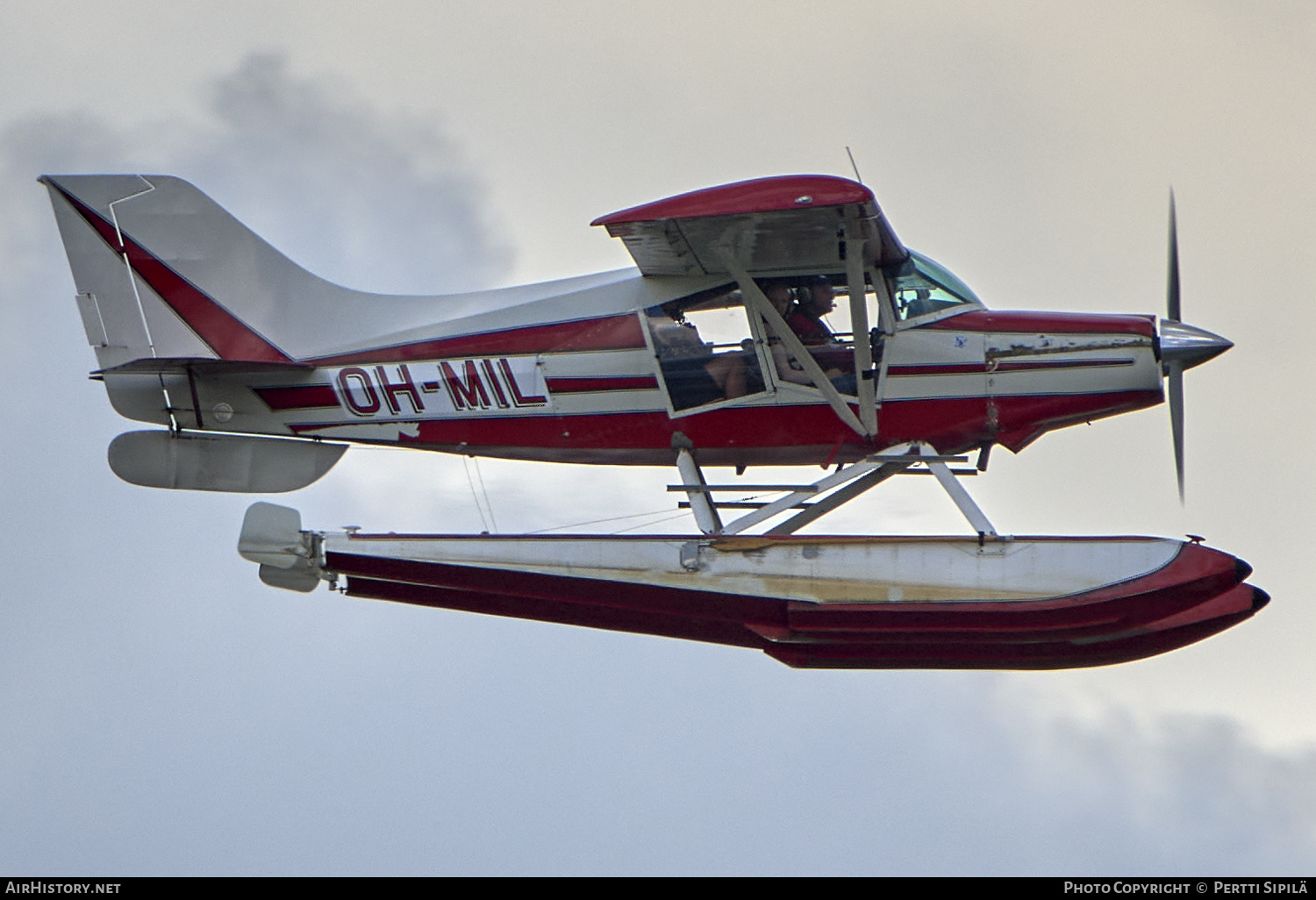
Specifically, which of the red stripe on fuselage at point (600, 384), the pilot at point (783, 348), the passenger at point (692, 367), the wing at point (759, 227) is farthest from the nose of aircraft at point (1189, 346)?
the red stripe on fuselage at point (600, 384)

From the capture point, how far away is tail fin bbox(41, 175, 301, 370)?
42.0 feet

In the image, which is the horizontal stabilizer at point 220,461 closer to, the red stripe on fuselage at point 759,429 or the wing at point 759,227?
the red stripe on fuselage at point 759,429

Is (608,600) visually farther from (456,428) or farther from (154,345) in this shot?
(154,345)

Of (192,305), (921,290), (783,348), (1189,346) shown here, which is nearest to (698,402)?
(783,348)

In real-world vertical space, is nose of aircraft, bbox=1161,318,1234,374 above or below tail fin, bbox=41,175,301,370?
below

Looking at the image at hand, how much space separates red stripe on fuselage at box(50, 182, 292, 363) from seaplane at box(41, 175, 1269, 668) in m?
0.02

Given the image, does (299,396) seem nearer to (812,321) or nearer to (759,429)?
(759,429)

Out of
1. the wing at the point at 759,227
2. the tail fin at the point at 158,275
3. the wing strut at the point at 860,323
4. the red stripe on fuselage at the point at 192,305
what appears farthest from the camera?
the red stripe on fuselage at the point at 192,305

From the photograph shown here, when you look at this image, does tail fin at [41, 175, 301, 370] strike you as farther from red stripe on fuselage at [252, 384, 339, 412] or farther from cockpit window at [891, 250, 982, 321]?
cockpit window at [891, 250, 982, 321]

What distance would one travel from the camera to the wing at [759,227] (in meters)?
10.7

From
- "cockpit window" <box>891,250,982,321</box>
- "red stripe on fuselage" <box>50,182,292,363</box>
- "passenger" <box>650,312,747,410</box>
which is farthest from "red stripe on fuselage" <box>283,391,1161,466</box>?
"red stripe on fuselage" <box>50,182,292,363</box>

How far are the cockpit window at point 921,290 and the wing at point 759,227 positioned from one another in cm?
19

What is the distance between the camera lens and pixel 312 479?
12.7 metres

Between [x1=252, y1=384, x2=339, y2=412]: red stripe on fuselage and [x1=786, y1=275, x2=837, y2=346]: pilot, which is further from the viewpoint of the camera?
[x1=252, y1=384, x2=339, y2=412]: red stripe on fuselage
